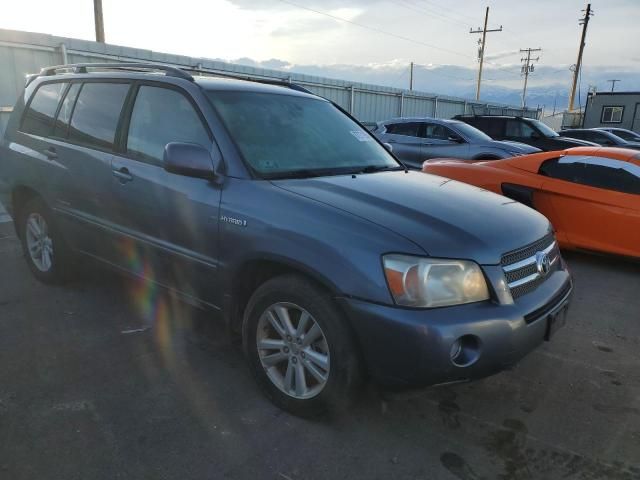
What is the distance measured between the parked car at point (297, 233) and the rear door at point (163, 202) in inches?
0.5

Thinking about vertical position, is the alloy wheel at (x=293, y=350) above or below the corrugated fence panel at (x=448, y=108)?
below

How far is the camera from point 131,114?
350cm

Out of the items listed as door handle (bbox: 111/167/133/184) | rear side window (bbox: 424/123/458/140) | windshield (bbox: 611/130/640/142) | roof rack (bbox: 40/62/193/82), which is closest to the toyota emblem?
roof rack (bbox: 40/62/193/82)

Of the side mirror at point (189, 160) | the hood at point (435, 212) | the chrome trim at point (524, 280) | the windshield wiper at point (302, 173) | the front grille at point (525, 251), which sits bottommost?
the chrome trim at point (524, 280)

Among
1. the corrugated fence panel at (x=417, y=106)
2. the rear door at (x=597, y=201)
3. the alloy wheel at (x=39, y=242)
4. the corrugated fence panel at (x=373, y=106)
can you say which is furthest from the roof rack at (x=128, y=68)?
the corrugated fence panel at (x=417, y=106)

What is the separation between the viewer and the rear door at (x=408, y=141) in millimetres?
11633

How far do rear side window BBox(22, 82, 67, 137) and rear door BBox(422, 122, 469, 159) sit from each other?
8.50 m

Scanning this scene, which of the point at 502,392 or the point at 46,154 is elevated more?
the point at 46,154

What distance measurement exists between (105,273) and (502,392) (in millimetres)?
3727

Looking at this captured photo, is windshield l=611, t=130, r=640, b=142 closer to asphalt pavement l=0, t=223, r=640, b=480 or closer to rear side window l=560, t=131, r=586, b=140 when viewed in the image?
rear side window l=560, t=131, r=586, b=140

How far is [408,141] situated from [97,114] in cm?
897

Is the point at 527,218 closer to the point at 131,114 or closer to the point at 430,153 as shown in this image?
the point at 131,114

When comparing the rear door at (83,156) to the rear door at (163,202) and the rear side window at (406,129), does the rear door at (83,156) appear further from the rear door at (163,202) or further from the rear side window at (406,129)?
the rear side window at (406,129)

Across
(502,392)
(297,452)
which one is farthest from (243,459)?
(502,392)
